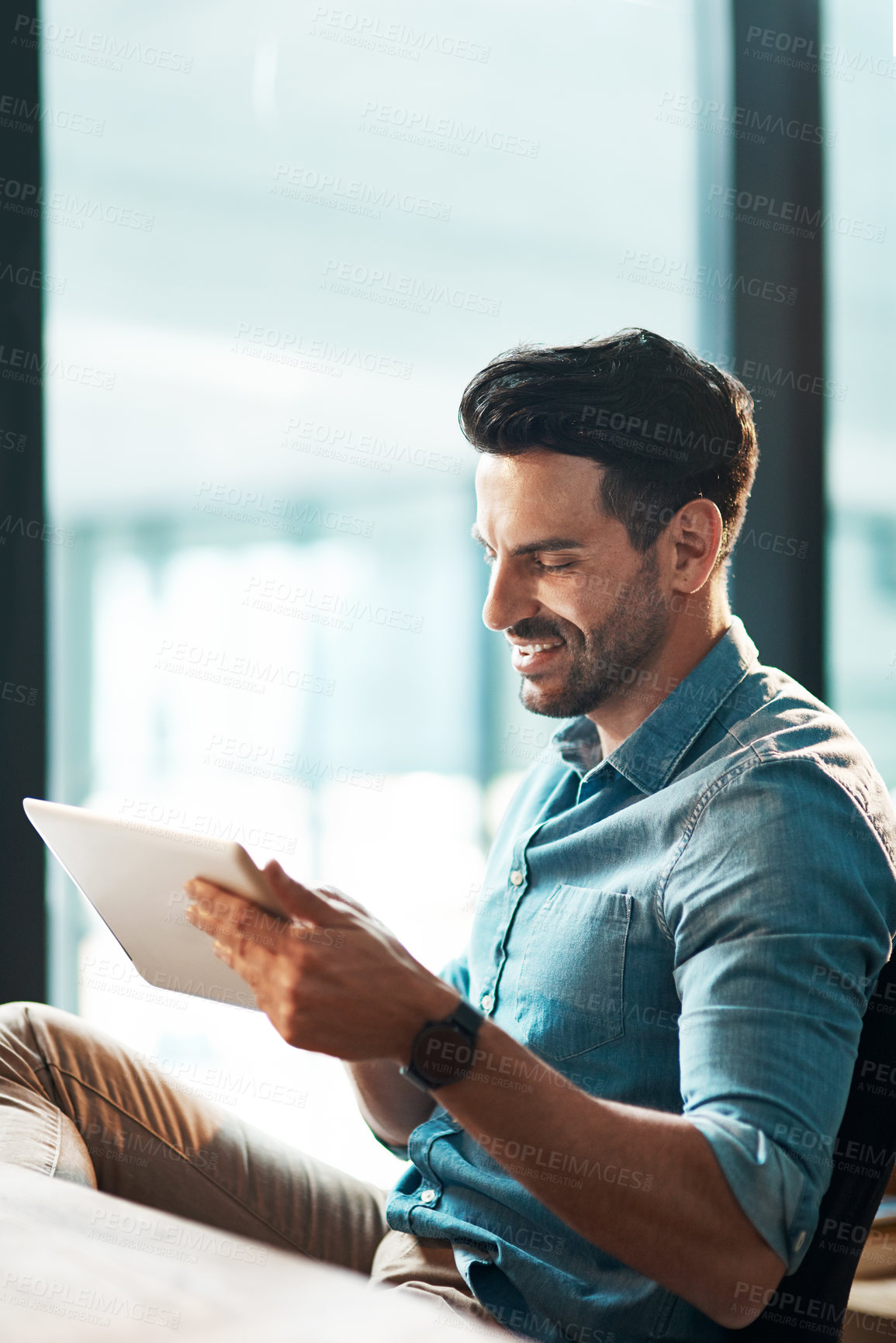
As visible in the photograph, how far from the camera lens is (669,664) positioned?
1.13 metres

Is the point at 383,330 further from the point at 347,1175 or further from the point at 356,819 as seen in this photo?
the point at 347,1175

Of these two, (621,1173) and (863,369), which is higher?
(863,369)

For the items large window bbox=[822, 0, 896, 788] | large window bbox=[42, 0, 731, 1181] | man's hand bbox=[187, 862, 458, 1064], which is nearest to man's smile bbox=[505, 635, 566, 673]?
man's hand bbox=[187, 862, 458, 1064]

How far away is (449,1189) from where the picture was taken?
1022 mm

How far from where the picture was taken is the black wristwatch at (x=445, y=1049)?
815 millimetres

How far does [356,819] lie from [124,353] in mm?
860

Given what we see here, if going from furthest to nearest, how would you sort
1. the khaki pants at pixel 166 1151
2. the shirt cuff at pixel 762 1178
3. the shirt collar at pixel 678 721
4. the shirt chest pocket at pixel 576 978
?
the khaki pants at pixel 166 1151
the shirt collar at pixel 678 721
the shirt chest pocket at pixel 576 978
the shirt cuff at pixel 762 1178

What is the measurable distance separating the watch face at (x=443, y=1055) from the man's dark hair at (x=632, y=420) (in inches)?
22.1

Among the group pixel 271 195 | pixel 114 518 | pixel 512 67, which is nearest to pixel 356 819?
pixel 114 518

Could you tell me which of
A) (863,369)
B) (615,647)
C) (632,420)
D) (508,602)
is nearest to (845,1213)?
(615,647)

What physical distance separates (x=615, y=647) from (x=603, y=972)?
35 cm

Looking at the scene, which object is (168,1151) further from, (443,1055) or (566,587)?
(566,587)

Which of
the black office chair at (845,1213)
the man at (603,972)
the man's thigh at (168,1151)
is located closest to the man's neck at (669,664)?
the man at (603,972)

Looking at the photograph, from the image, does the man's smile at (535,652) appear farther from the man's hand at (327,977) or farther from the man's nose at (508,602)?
the man's hand at (327,977)
